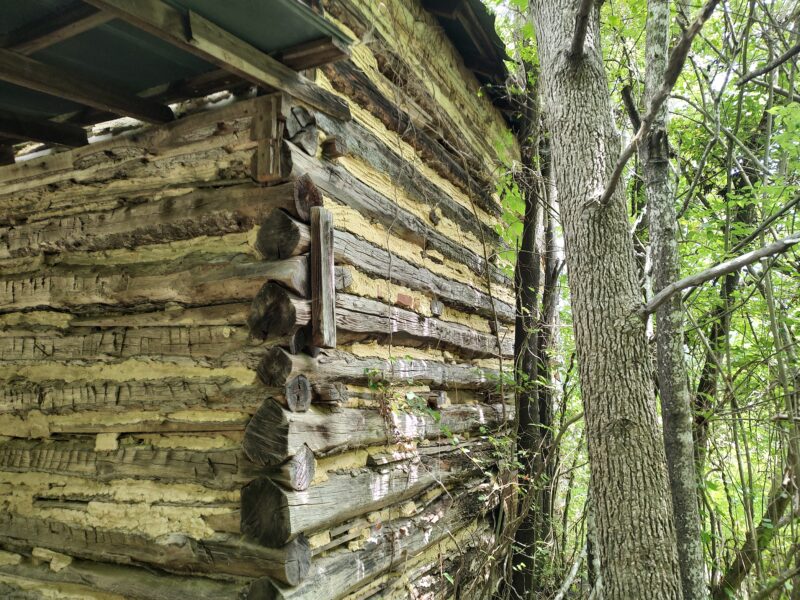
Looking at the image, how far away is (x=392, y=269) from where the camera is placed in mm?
3488

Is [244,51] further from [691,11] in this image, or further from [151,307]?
[691,11]

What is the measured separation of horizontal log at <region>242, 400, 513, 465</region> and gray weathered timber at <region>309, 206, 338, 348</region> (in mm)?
360

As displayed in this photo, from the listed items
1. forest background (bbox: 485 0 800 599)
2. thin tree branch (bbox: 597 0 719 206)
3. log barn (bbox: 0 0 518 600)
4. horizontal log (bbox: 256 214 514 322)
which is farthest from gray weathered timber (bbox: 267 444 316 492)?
thin tree branch (bbox: 597 0 719 206)

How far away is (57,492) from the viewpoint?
292 cm

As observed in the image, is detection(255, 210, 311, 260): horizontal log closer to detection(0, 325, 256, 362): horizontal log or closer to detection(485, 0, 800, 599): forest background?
detection(0, 325, 256, 362): horizontal log

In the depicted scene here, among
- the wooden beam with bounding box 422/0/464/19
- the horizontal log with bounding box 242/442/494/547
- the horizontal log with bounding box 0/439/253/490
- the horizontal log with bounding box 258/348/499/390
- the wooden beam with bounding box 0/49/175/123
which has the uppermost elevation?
the wooden beam with bounding box 422/0/464/19

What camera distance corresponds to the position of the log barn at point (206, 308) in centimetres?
237

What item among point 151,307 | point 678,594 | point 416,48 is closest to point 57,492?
point 151,307

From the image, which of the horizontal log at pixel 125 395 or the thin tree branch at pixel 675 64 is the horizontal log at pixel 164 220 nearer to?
the horizontal log at pixel 125 395

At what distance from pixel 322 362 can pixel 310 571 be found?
37.1 inches

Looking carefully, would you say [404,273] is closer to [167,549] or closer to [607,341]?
[607,341]

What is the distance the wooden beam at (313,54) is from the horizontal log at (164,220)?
0.54m

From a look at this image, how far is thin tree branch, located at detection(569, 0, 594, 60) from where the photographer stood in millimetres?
2613

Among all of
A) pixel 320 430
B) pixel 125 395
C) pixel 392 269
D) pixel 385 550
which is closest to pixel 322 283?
pixel 320 430
